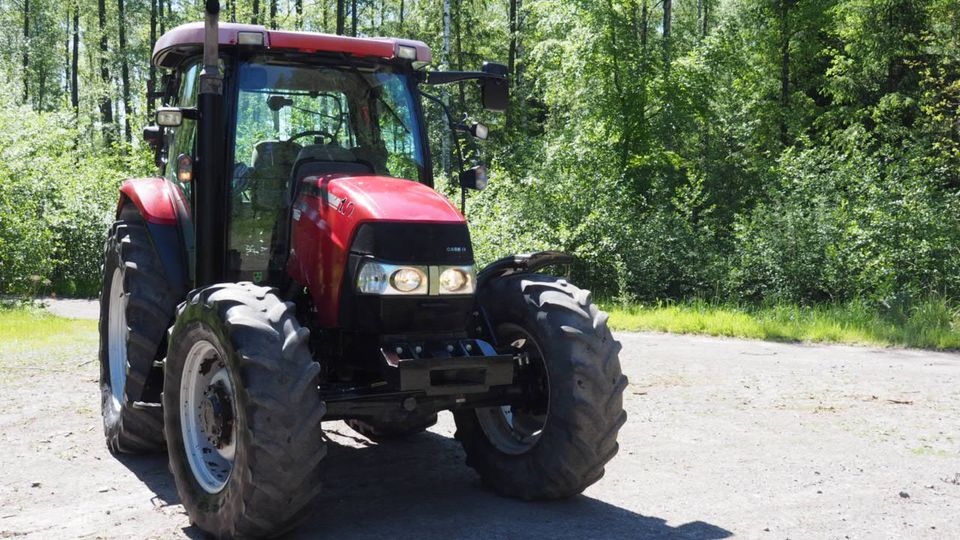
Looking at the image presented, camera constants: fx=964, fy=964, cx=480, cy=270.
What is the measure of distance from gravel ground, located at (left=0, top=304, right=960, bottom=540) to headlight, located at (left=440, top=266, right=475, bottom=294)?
45.1 inches

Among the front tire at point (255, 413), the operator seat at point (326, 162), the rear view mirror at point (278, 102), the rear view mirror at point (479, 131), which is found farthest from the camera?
the rear view mirror at point (479, 131)

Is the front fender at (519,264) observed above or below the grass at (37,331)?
above

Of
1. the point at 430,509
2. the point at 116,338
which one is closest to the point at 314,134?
the point at 430,509

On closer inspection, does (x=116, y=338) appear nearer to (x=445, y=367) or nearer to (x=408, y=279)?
(x=408, y=279)

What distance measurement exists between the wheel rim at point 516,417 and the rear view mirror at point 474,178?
1.06 meters

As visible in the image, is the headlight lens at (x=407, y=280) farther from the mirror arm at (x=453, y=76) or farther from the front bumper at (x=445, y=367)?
the mirror arm at (x=453, y=76)

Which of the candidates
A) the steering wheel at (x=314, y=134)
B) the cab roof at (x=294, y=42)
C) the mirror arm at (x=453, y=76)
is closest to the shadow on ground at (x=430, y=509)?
the steering wheel at (x=314, y=134)

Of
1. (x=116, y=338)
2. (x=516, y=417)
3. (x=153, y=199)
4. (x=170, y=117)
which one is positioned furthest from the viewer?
(x=116, y=338)

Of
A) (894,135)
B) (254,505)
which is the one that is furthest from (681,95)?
(254,505)

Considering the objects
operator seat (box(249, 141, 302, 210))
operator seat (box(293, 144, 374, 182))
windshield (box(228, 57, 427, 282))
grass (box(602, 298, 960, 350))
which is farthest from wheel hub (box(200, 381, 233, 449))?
grass (box(602, 298, 960, 350))

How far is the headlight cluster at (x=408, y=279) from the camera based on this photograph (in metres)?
4.75

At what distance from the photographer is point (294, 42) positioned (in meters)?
5.55

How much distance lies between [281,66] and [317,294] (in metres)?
1.49

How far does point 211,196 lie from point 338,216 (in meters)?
0.99
